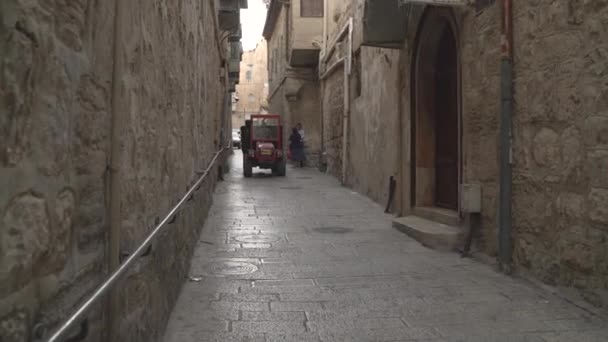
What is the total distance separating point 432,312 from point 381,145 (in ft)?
18.6

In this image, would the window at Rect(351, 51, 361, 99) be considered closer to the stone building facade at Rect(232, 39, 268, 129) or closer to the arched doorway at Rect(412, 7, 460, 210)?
the arched doorway at Rect(412, 7, 460, 210)

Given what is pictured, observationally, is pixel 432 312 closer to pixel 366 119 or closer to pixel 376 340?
pixel 376 340

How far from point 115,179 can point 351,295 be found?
7.66 ft

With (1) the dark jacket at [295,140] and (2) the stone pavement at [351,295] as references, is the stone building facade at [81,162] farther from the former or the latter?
(1) the dark jacket at [295,140]

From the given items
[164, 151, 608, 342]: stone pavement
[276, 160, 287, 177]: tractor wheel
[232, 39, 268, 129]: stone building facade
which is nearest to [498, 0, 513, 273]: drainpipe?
[164, 151, 608, 342]: stone pavement

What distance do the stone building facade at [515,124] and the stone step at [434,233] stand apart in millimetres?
147

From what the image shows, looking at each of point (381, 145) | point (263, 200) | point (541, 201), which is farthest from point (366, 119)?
point (541, 201)

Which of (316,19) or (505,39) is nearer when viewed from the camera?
(505,39)

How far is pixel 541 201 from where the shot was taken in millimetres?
4051

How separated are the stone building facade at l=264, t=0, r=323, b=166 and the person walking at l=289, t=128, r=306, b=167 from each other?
1.07 feet

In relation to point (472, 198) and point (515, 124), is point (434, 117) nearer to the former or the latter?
point (472, 198)

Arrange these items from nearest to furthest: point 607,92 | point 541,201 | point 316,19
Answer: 1. point 607,92
2. point 541,201
3. point 316,19

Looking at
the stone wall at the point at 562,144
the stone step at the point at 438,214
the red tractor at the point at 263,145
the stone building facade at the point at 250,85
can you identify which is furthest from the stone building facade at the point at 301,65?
the stone building facade at the point at 250,85

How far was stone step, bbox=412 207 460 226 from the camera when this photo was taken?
19.4 feet
